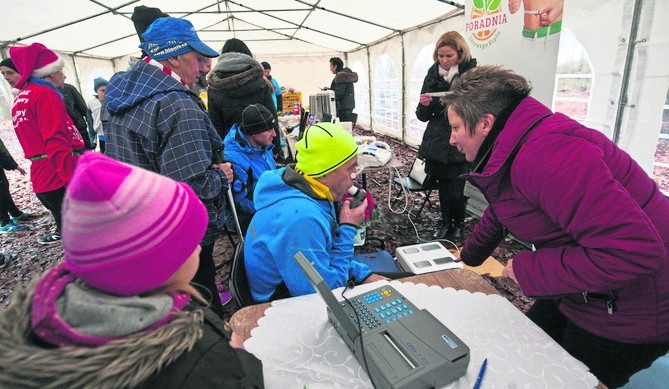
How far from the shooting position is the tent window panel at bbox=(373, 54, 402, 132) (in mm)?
8738

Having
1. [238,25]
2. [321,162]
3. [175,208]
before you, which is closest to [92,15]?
[238,25]

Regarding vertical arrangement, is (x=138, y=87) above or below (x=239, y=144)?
above

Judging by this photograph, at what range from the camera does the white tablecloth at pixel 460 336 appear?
91 cm

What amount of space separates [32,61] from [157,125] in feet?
6.67

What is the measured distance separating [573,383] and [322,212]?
3.34 feet

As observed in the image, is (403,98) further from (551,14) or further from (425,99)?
(551,14)

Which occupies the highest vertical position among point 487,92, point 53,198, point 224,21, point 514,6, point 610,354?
point 224,21

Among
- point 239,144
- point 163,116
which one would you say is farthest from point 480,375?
point 239,144

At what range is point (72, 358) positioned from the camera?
1.69 ft

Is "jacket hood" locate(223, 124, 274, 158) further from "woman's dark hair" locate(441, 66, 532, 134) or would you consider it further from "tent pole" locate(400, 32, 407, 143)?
"tent pole" locate(400, 32, 407, 143)

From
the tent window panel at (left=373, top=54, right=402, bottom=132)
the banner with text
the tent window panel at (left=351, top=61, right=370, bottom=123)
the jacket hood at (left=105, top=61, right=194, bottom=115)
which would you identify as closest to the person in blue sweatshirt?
the jacket hood at (left=105, top=61, right=194, bottom=115)

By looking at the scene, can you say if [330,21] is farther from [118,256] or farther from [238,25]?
[118,256]

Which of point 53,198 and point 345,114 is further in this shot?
A: point 345,114

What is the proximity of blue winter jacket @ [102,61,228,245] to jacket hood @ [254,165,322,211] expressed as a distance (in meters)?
0.36
